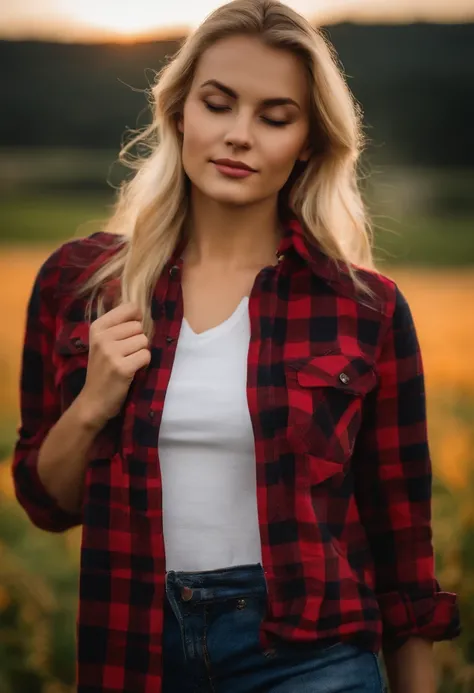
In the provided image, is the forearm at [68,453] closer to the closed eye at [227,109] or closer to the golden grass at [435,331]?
the closed eye at [227,109]

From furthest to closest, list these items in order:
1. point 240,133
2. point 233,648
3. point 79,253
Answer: point 79,253 → point 240,133 → point 233,648

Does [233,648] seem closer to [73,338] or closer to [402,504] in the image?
[402,504]

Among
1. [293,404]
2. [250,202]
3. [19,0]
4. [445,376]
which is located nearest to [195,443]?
[293,404]

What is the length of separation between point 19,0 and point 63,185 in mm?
685

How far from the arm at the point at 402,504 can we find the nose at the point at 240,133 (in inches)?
17.7

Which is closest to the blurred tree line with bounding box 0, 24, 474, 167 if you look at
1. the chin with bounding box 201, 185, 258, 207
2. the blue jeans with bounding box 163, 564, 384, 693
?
the chin with bounding box 201, 185, 258, 207

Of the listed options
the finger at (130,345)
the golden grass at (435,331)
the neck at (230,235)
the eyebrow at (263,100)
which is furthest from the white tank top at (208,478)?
the golden grass at (435,331)

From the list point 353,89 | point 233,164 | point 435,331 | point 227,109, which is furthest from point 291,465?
point 353,89

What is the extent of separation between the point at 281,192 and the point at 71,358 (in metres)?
0.60

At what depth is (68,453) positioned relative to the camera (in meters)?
1.76

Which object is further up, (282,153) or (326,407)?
(282,153)

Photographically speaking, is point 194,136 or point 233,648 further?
point 194,136

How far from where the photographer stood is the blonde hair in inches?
71.2

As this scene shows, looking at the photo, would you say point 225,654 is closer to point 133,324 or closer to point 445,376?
point 133,324
